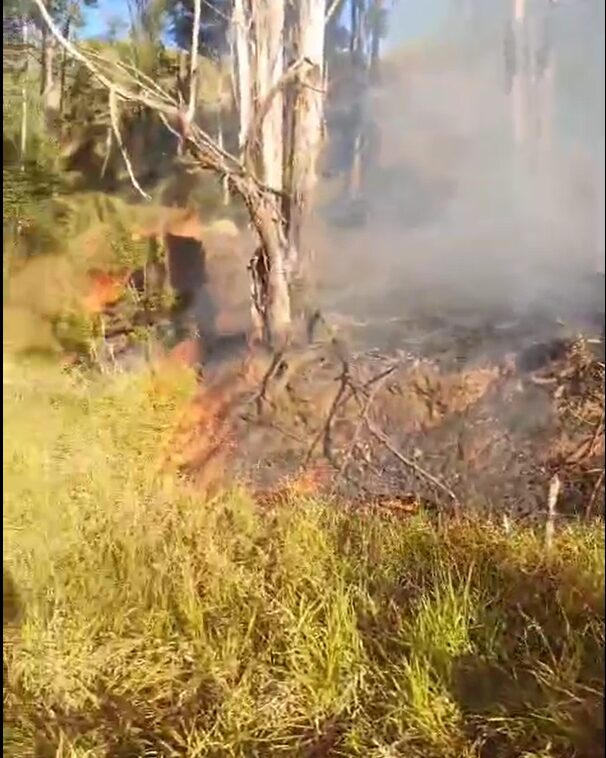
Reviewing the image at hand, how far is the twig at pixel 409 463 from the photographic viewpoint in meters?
0.76

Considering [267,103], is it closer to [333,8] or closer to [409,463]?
[333,8]

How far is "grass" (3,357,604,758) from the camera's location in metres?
0.72

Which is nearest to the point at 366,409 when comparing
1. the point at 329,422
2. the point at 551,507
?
the point at 329,422

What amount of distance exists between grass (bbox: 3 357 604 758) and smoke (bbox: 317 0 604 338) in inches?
6.4

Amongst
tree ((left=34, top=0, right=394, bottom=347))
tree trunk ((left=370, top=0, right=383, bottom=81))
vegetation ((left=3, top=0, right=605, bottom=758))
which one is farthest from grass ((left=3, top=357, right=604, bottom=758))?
tree trunk ((left=370, top=0, right=383, bottom=81))

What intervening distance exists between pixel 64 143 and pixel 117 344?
0.54 feet

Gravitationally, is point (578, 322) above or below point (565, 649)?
above

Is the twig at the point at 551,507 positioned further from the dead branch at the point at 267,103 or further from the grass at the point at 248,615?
the dead branch at the point at 267,103

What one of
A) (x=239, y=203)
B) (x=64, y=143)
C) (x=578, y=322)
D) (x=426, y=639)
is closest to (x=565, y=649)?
(x=426, y=639)

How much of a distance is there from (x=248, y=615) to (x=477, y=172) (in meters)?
0.36

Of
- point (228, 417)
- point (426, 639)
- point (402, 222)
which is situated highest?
point (402, 222)

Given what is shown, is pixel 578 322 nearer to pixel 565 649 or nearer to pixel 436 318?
pixel 436 318

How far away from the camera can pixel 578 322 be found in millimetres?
701

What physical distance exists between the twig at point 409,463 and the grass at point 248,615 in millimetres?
26
